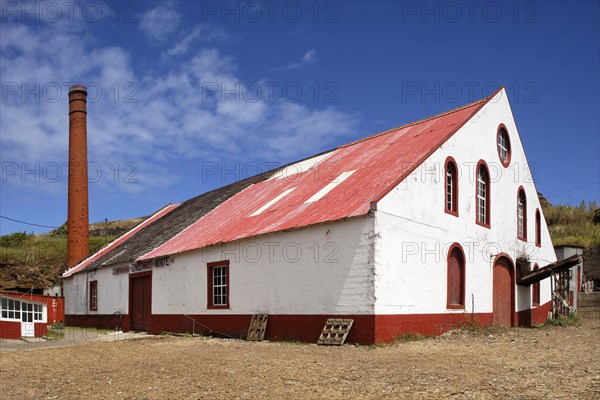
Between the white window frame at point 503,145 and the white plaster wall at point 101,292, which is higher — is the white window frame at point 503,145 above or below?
above

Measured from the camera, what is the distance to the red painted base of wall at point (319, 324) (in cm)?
1418

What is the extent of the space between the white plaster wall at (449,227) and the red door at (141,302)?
11924 mm

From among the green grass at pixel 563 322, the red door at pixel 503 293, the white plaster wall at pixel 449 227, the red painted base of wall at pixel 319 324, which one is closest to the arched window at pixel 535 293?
the red painted base of wall at pixel 319 324

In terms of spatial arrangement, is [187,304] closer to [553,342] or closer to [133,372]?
[133,372]

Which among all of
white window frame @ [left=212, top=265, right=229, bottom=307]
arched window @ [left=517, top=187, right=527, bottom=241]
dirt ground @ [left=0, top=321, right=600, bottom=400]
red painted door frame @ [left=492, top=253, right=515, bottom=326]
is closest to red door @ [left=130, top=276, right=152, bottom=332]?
white window frame @ [left=212, top=265, right=229, bottom=307]

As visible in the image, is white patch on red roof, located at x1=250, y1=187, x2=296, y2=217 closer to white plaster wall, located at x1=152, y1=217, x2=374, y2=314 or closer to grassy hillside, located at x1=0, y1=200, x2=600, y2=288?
white plaster wall, located at x1=152, y1=217, x2=374, y2=314

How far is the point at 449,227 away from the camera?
1691cm

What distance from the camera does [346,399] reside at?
7.55m

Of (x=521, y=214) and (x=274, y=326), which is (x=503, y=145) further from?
(x=274, y=326)

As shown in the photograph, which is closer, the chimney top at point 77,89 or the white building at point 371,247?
the white building at point 371,247

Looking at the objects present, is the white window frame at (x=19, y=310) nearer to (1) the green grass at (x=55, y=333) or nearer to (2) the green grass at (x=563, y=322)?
(1) the green grass at (x=55, y=333)

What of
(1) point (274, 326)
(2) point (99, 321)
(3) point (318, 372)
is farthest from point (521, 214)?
(2) point (99, 321)

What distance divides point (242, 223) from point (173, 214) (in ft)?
43.2

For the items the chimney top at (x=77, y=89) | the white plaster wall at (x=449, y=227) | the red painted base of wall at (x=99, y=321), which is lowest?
the red painted base of wall at (x=99, y=321)
